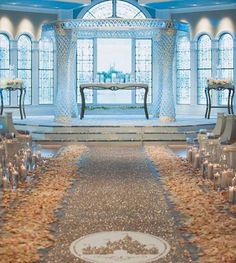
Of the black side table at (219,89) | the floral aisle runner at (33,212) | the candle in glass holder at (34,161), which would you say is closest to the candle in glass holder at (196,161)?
the floral aisle runner at (33,212)

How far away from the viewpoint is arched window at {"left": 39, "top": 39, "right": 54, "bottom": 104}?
18.1 meters

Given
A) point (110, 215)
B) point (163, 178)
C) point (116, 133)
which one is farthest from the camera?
point (116, 133)

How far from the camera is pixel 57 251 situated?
4.19m

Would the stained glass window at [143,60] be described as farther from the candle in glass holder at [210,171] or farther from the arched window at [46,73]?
the candle in glass holder at [210,171]

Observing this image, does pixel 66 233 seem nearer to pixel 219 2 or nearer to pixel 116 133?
pixel 116 133

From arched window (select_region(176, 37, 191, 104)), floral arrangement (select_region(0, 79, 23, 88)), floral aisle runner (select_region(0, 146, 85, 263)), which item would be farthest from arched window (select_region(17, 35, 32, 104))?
floral aisle runner (select_region(0, 146, 85, 263))

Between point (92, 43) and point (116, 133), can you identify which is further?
point (92, 43)

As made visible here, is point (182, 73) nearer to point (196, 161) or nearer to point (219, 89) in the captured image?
point (219, 89)

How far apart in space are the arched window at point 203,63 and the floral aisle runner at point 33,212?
394 inches

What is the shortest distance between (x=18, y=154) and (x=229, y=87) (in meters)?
8.72

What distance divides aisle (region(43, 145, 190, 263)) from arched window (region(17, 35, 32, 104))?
9547mm

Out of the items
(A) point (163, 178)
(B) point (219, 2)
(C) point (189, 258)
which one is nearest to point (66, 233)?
(C) point (189, 258)

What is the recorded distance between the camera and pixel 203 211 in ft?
18.1

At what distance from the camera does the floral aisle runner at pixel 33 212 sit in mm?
4242
